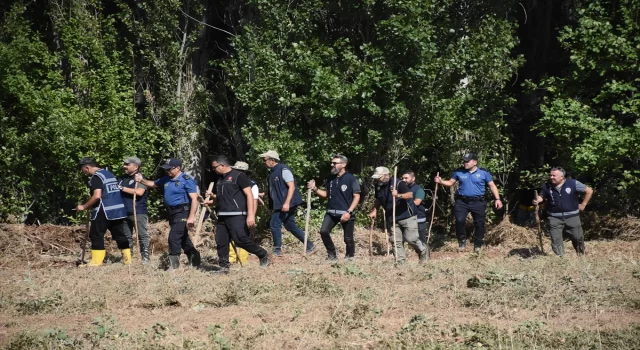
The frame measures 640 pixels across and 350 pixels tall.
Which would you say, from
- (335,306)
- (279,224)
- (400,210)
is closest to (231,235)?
(279,224)

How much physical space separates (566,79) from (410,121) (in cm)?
328

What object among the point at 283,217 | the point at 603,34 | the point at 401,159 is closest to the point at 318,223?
the point at 401,159

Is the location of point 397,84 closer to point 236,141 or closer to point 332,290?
point 236,141

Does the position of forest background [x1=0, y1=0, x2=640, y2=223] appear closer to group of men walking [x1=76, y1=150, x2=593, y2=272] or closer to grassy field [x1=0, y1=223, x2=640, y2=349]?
group of men walking [x1=76, y1=150, x2=593, y2=272]

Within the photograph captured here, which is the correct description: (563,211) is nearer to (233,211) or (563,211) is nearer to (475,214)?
(475,214)

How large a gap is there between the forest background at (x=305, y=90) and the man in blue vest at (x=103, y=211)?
4.59 metres

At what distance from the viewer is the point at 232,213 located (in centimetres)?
1282

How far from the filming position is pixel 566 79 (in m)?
18.4

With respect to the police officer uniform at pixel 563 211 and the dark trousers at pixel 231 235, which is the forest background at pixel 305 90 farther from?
the dark trousers at pixel 231 235

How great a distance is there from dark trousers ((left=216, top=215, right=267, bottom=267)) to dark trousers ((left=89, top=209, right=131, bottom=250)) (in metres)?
2.09

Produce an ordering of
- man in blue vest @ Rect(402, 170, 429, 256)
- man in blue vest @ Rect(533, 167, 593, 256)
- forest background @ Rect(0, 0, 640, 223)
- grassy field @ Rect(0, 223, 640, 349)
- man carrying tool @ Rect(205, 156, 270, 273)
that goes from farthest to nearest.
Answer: forest background @ Rect(0, 0, 640, 223), man in blue vest @ Rect(402, 170, 429, 256), man in blue vest @ Rect(533, 167, 593, 256), man carrying tool @ Rect(205, 156, 270, 273), grassy field @ Rect(0, 223, 640, 349)

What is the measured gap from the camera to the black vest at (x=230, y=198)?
12820mm

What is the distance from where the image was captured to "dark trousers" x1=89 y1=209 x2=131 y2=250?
14010 millimetres

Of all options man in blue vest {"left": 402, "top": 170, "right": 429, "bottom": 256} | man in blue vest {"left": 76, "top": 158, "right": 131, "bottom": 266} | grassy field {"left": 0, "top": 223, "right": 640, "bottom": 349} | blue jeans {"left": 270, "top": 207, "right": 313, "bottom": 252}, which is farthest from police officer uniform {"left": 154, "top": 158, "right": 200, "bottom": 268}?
man in blue vest {"left": 402, "top": 170, "right": 429, "bottom": 256}
